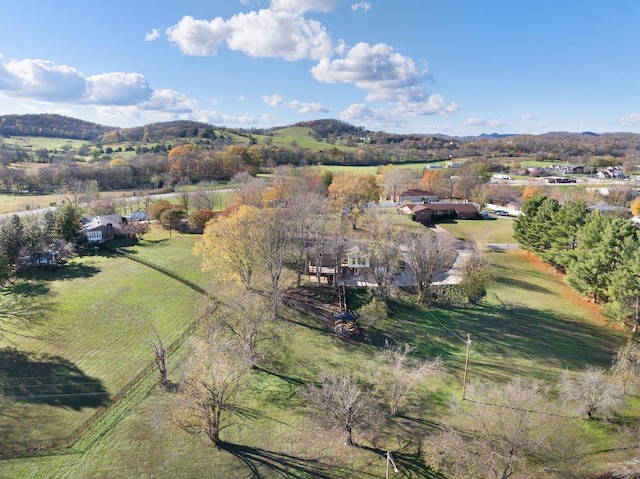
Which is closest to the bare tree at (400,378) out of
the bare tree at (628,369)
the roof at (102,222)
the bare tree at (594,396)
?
the bare tree at (594,396)

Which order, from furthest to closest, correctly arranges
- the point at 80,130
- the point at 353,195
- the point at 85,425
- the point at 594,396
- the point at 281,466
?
the point at 80,130
the point at 353,195
the point at 85,425
the point at 594,396
the point at 281,466

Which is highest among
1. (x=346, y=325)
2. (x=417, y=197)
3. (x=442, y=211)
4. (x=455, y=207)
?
(x=417, y=197)

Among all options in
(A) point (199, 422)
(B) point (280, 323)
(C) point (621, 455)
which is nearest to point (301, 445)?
(A) point (199, 422)

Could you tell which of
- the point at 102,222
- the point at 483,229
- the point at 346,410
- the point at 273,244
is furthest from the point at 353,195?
the point at 346,410

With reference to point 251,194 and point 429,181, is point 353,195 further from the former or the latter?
point 429,181

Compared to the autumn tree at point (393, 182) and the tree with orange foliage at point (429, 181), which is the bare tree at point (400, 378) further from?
the tree with orange foliage at point (429, 181)

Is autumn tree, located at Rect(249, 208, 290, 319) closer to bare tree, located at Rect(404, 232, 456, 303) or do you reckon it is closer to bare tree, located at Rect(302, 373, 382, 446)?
bare tree, located at Rect(404, 232, 456, 303)

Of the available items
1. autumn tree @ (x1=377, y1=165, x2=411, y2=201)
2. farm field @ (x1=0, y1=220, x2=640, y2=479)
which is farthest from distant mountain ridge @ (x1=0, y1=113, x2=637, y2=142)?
farm field @ (x1=0, y1=220, x2=640, y2=479)
